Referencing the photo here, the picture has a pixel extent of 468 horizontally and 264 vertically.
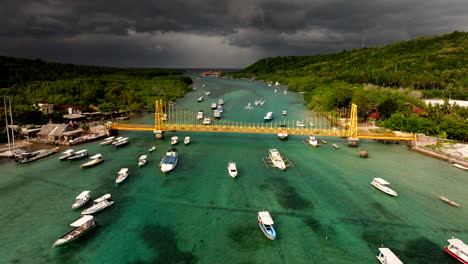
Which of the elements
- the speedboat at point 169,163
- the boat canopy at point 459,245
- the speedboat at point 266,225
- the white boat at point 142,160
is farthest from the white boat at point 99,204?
the boat canopy at point 459,245

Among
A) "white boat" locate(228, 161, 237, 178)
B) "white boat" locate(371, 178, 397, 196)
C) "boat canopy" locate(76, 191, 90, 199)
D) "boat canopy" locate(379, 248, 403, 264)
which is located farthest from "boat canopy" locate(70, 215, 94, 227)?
"white boat" locate(371, 178, 397, 196)

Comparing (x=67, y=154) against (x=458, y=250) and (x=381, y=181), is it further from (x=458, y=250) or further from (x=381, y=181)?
(x=458, y=250)

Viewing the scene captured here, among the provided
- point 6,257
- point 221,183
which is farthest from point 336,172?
point 6,257

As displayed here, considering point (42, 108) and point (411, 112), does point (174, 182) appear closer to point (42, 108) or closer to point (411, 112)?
point (42, 108)

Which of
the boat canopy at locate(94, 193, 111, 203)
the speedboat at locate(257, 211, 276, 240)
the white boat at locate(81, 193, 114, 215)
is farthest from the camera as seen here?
the boat canopy at locate(94, 193, 111, 203)

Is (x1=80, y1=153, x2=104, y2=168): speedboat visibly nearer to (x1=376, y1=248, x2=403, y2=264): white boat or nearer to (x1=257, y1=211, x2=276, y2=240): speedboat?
(x1=257, y1=211, x2=276, y2=240): speedboat
